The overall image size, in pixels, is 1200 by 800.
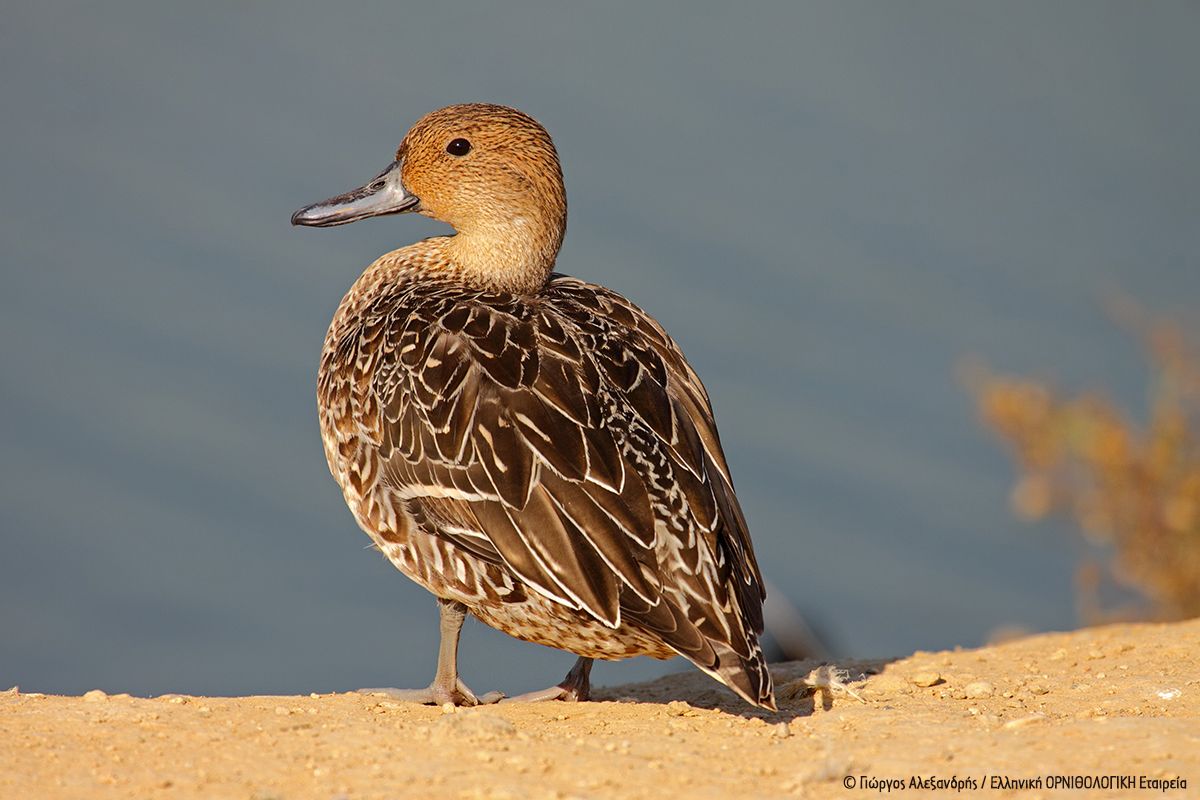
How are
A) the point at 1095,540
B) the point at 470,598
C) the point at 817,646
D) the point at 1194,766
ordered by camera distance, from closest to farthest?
the point at 1194,766
the point at 470,598
the point at 817,646
the point at 1095,540

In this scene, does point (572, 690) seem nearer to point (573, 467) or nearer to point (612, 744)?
point (573, 467)

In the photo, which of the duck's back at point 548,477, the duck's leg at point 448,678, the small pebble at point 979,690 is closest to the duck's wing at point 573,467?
the duck's back at point 548,477

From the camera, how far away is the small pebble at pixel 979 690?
5.10m

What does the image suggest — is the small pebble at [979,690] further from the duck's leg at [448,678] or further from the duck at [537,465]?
the duck's leg at [448,678]

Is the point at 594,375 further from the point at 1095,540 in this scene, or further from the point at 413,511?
the point at 1095,540

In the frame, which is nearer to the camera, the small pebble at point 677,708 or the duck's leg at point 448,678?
the small pebble at point 677,708

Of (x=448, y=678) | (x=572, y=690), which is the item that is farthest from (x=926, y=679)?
(x=448, y=678)

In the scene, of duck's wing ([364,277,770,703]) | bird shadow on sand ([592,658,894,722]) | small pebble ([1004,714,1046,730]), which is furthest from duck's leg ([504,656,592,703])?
small pebble ([1004,714,1046,730])

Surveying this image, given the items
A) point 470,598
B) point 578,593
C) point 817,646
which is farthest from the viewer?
point 817,646

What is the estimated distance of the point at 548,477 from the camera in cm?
473

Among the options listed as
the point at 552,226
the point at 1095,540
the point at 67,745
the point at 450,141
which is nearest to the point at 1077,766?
the point at 67,745

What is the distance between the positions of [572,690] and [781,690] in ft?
2.43

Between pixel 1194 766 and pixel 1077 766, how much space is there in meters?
0.29

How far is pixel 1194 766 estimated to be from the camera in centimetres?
387
